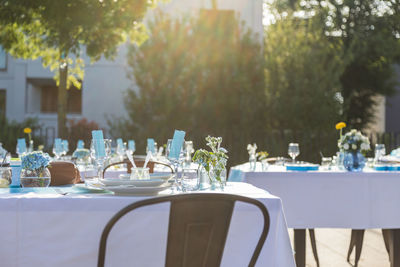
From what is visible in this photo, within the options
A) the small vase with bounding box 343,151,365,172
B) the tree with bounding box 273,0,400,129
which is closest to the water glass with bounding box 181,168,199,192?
the small vase with bounding box 343,151,365,172

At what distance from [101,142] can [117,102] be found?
16.6 m

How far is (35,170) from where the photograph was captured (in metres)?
2.99

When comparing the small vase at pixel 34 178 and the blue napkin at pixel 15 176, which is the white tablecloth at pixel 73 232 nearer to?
the small vase at pixel 34 178

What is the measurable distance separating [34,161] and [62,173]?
0.48 meters

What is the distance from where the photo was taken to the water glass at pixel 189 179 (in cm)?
292

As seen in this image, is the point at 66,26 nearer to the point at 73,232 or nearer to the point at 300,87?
the point at 300,87

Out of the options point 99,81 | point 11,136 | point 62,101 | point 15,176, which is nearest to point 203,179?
point 15,176

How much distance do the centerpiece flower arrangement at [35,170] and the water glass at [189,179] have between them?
755 mm

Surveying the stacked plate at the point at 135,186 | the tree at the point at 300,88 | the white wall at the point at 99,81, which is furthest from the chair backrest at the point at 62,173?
the white wall at the point at 99,81

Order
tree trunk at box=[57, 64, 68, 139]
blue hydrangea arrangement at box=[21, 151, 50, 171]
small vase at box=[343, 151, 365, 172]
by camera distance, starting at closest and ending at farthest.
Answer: blue hydrangea arrangement at box=[21, 151, 50, 171], small vase at box=[343, 151, 365, 172], tree trunk at box=[57, 64, 68, 139]

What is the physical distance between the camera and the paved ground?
5461 millimetres

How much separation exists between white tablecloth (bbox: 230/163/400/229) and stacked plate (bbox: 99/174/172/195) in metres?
A: 2.13

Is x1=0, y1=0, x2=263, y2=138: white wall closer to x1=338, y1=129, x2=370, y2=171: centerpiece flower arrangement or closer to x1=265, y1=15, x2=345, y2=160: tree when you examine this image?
x1=265, y1=15, x2=345, y2=160: tree

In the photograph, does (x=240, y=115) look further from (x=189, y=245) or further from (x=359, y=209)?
(x=189, y=245)
